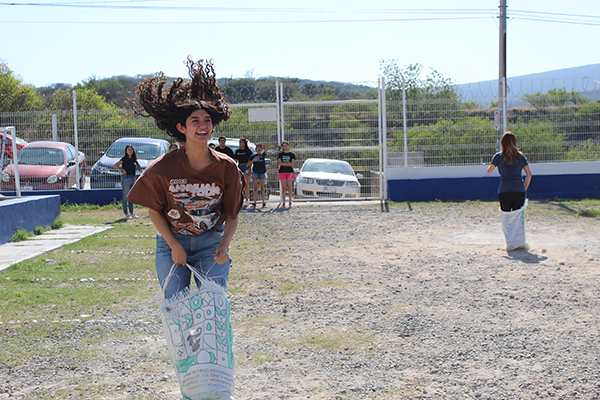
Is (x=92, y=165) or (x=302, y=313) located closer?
(x=302, y=313)

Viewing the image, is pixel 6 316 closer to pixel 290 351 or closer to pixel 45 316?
pixel 45 316

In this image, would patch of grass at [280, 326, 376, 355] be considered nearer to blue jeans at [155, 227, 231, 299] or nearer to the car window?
blue jeans at [155, 227, 231, 299]

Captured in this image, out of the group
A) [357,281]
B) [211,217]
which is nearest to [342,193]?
[357,281]

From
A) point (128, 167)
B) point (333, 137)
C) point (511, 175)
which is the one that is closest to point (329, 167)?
point (333, 137)

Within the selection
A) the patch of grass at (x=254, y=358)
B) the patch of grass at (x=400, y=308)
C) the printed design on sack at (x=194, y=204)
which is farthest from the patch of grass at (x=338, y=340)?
the printed design on sack at (x=194, y=204)

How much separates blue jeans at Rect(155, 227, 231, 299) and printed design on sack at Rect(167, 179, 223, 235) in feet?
0.16

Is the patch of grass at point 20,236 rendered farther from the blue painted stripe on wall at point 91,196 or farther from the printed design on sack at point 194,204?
the printed design on sack at point 194,204

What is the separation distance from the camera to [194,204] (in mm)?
3277

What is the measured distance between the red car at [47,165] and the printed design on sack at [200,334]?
12.5m

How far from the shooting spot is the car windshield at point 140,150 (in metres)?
15.5

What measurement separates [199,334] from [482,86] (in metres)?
13.0

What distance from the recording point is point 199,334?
314 centimetres

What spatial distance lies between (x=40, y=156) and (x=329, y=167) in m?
7.59

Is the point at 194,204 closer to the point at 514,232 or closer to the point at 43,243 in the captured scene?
the point at 514,232
